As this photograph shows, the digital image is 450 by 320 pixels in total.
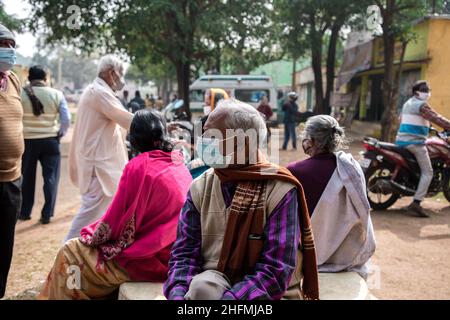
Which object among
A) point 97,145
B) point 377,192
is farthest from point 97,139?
point 377,192

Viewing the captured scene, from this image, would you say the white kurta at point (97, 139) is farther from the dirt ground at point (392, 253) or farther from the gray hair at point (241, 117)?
the gray hair at point (241, 117)

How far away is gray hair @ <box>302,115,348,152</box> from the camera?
112 inches

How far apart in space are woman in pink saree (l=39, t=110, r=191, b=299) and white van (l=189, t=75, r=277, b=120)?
13.3 m

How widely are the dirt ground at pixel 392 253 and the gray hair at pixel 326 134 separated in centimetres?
51

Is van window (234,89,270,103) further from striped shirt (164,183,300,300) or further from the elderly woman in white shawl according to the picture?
striped shirt (164,183,300,300)

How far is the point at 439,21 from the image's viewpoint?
12.6m

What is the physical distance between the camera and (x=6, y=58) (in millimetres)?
2840

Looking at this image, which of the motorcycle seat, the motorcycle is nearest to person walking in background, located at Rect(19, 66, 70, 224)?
the motorcycle

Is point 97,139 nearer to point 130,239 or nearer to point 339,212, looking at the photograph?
point 130,239

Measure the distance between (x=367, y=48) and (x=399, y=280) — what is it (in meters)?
15.7

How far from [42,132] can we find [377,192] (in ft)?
13.8

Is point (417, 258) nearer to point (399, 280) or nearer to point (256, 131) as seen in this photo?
point (399, 280)
